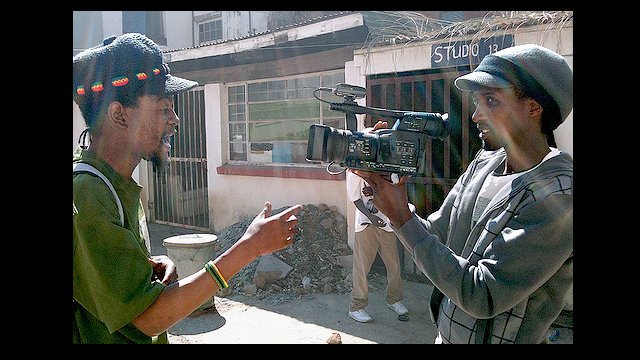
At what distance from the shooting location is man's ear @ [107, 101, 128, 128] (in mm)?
1616

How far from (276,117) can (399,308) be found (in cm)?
368

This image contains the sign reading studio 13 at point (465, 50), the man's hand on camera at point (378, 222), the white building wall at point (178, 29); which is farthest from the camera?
the white building wall at point (178, 29)

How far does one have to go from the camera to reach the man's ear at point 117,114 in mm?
1616

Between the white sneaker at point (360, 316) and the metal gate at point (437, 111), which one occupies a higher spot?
the metal gate at point (437, 111)

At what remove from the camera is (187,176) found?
30.1 feet

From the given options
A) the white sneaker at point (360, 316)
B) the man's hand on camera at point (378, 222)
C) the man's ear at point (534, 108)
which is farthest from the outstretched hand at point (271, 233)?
the white sneaker at point (360, 316)

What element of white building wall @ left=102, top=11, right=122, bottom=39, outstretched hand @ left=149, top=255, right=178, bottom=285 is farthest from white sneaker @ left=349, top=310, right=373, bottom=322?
white building wall @ left=102, top=11, right=122, bottom=39

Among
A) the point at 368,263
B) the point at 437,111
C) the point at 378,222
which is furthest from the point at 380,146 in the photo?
the point at 437,111

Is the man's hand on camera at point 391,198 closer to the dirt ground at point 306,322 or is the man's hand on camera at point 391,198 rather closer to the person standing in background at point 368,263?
the dirt ground at point 306,322

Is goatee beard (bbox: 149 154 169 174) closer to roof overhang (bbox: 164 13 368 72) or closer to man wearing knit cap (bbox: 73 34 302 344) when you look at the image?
man wearing knit cap (bbox: 73 34 302 344)

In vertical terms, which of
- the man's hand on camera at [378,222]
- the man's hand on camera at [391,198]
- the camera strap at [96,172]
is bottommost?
the man's hand on camera at [378,222]

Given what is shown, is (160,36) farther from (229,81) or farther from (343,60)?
(343,60)

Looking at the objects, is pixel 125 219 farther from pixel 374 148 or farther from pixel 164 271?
pixel 374 148

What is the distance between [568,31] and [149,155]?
4.14m
